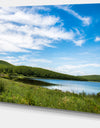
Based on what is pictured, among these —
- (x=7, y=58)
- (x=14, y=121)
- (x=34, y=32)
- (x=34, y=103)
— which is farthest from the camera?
(x=7, y=58)

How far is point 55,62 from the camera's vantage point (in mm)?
3160

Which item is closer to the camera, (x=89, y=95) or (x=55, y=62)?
(x=89, y=95)

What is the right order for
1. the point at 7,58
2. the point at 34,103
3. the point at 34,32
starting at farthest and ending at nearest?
the point at 7,58
the point at 34,32
the point at 34,103

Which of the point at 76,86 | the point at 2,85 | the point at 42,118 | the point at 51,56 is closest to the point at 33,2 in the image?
the point at 51,56

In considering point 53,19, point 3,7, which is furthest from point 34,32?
point 3,7

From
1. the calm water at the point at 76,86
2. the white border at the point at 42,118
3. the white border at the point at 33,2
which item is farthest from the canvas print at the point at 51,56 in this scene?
the white border at the point at 33,2

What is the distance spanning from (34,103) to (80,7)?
221 centimetres

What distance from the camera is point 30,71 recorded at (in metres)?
3.34

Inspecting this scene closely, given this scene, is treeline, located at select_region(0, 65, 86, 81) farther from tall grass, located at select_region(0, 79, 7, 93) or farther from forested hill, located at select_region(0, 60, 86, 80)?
tall grass, located at select_region(0, 79, 7, 93)

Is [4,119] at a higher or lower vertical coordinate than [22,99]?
lower

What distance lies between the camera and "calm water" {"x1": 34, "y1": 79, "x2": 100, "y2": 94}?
2.81m

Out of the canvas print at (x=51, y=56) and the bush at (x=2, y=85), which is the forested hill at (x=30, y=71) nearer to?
the canvas print at (x=51, y=56)

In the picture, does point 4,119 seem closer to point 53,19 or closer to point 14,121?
point 14,121

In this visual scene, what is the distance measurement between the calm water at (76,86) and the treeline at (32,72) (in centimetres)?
10
